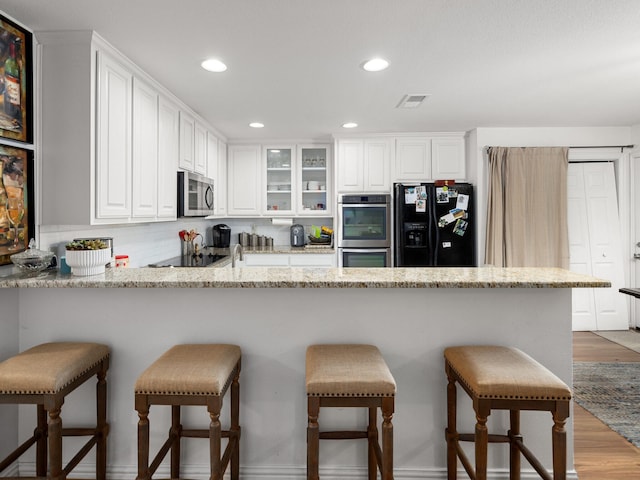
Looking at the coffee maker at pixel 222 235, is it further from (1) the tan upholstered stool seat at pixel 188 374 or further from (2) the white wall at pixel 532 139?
(1) the tan upholstered stool seat at pixel 188 374

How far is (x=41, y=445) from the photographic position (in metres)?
1.81

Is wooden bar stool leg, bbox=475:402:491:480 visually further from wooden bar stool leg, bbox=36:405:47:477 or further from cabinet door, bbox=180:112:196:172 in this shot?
cabinet door, bbox=180:112:196:172

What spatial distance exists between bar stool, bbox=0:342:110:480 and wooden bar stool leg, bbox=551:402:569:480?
186 cm

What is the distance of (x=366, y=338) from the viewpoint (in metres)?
1.93

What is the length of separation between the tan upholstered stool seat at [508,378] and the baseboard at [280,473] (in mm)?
645

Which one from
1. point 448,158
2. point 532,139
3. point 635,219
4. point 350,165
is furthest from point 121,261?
point 635,219

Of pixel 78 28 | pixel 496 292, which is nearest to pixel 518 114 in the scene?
pixel 496 292

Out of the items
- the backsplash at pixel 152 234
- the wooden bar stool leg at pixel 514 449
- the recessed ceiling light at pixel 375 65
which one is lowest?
the wooden bar stool leg at pixel 514 449

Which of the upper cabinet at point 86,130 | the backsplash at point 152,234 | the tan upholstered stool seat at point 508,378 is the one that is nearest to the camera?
the tan upholstered stool seat at point 508,378

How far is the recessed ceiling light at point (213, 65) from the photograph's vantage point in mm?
2461

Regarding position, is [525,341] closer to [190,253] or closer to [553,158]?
[553,158]

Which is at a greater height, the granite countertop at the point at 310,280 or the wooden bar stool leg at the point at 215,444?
the granite countertop at the point at 310,280

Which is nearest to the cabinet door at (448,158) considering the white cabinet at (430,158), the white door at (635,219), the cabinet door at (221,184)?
the white cabinet at (430,158)

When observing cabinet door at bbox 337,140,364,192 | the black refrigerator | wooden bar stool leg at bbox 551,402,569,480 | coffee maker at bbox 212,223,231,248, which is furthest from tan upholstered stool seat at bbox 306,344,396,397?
coffee maker at bbox 212,223,231,248
